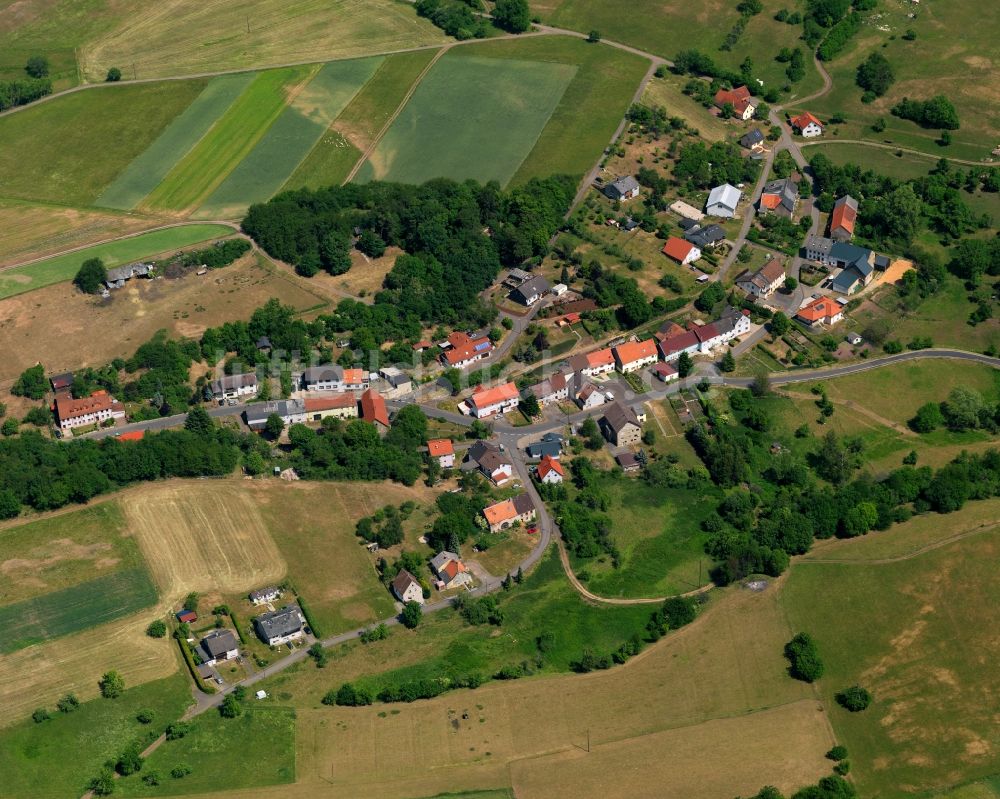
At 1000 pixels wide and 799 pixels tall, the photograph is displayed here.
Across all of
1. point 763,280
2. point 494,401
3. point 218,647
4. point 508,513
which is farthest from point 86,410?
point 763,280

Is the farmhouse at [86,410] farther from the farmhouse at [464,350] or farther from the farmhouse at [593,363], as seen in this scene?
the farmhouse at [593,363]

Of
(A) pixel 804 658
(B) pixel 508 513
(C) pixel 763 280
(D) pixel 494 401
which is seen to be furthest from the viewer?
(C) pixel 763 280

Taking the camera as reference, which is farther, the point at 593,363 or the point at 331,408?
the point at 593,363

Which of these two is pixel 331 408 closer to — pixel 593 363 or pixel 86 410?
pixel 86 410

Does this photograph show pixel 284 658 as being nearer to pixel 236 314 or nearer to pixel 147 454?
pixel 147 454

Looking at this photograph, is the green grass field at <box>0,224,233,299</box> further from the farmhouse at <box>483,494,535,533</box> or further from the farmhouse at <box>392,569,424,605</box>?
the farmhouse at <box>392,569,424,605</box>

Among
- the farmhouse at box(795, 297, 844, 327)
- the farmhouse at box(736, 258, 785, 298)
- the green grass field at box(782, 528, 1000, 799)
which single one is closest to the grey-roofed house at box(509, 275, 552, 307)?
the farmhouse at box(736, 258, 785, 298)

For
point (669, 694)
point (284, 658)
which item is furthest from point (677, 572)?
point (284, 658)

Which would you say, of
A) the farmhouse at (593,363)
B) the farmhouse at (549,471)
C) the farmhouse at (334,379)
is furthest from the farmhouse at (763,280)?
the farmhouse at (334,379)
